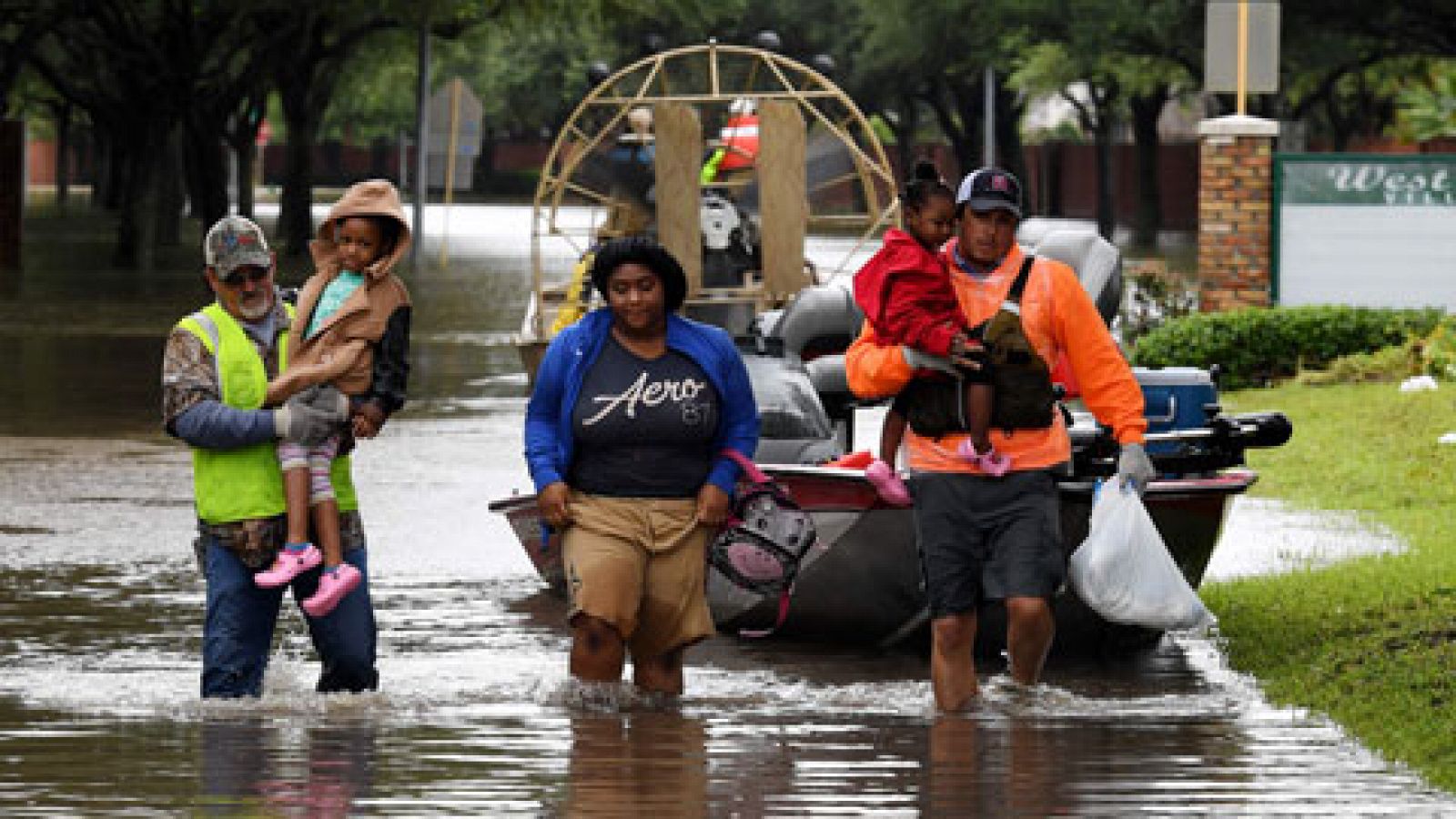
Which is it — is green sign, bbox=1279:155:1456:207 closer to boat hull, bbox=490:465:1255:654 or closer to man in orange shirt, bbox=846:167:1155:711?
boat hull, bbox=490:465:1255:654

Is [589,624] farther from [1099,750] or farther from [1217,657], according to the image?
[1217,657]

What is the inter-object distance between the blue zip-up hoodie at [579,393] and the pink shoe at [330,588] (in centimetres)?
60

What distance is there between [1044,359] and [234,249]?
92.2 inches

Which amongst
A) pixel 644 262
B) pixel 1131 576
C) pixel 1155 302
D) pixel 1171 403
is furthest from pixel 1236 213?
pixel 644 262

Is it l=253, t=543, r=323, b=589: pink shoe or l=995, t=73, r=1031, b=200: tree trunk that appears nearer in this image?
l=253, t=543, r=323, b=589: pink shoe

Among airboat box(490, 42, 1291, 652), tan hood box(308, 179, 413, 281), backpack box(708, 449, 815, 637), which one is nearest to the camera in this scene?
tan hood box(308, 179, 413, 281)

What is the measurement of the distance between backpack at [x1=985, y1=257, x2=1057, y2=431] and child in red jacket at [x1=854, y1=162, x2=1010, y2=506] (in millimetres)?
44

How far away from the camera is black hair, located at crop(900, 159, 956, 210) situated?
8.79 metres

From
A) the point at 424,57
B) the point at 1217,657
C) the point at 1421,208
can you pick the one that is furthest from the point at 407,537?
the point at 424,57

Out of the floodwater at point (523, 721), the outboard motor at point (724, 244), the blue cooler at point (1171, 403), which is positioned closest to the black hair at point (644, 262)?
the floodwater at point (523, 721)

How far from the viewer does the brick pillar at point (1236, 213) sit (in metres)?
23.8

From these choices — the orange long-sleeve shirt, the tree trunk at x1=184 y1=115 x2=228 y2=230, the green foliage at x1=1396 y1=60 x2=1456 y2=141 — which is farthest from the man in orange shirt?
the tree trunk at x1=184 y1=115 x2=228 y2=230

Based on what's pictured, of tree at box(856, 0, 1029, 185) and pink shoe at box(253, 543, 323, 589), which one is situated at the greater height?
tree at box(856, 0, 1029, 185)

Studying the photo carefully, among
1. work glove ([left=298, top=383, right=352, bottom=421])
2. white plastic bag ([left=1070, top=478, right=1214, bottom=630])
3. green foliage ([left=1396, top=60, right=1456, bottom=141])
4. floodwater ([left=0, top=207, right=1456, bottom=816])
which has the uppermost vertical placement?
green foliage ([left=1396, top=60, right=1456, bottom=141])
